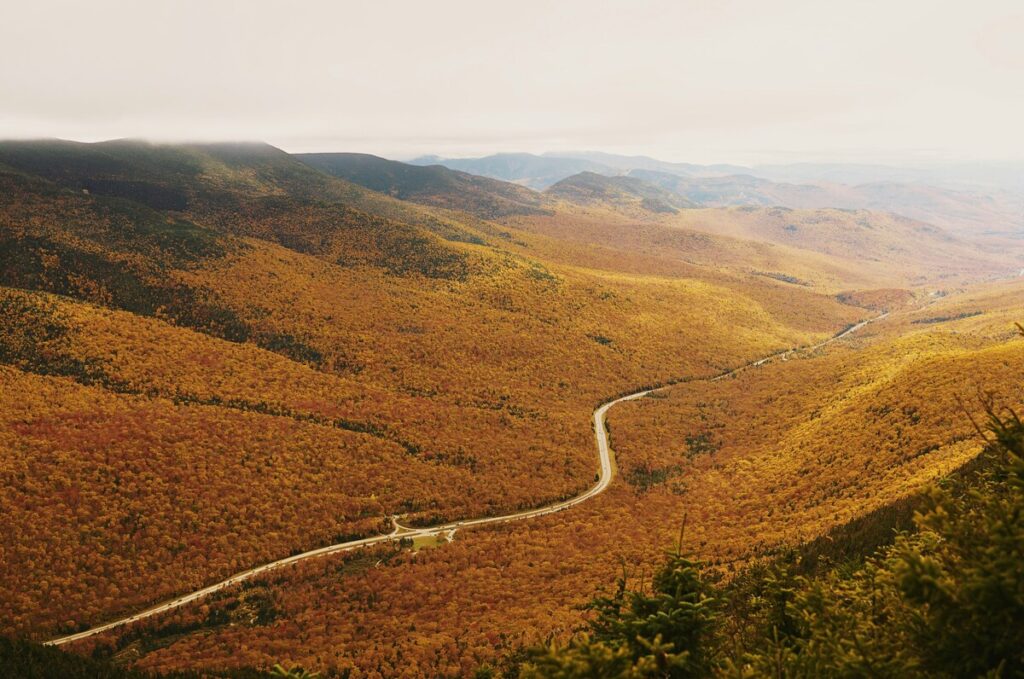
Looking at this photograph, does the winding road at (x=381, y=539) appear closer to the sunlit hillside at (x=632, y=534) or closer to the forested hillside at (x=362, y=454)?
the forested hillside at (x=362, y=454)

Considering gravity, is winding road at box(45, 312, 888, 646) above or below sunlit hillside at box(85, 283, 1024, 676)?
below

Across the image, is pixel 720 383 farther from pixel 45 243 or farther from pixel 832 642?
pixel 45 243

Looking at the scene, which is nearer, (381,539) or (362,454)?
(381,539)

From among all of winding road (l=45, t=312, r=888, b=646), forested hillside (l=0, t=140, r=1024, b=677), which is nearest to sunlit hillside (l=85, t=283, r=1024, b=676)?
forested hillside (l=0, t=140, r=1024, b=677)

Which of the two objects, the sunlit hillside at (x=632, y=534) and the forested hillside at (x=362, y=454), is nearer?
the sunlit hillside at (x=632, y=534)

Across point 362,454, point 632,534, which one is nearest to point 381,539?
point 362,454

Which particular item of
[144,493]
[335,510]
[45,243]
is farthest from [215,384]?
[45,243]

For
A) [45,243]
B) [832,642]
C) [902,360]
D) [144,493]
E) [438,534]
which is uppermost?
[45,243]

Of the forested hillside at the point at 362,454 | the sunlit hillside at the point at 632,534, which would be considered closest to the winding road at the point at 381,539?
the forested hillside at the point at 362,454

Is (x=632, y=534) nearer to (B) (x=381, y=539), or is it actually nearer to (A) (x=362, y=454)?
(B) (x=381, y=539)

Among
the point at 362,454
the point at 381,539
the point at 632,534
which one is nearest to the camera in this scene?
the point at 632,534

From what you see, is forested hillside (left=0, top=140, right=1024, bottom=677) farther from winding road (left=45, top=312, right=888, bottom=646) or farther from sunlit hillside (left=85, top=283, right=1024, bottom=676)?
winding road (left=45, top=312, right=888, bottom=646)
